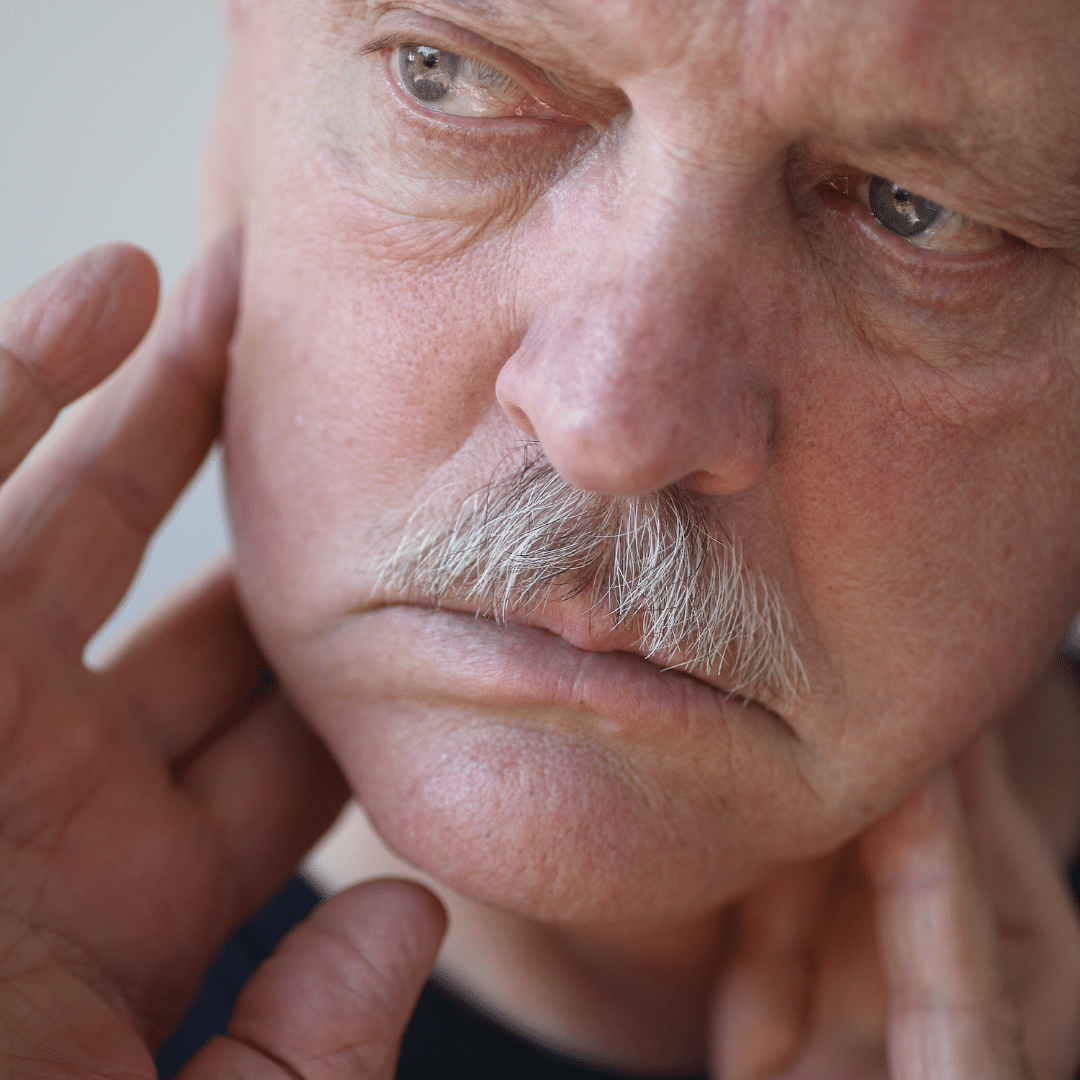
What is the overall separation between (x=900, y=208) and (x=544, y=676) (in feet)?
1.47

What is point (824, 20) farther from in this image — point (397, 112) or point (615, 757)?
point (615, 757)

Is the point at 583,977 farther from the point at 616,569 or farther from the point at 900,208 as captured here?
the point at 900,208

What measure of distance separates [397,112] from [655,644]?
0.46 meters

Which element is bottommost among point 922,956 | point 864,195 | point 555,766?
point 922,956

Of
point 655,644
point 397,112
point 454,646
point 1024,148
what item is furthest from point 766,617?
point 397,112

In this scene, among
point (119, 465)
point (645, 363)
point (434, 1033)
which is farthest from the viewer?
point (434, 1033)

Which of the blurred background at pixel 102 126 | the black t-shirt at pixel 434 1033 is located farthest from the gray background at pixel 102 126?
the black t-shirt at pixel 434 1033

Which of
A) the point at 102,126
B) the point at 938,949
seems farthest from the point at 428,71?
the point at 102,126

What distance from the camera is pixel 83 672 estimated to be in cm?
103

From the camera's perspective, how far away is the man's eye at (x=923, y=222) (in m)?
0.82

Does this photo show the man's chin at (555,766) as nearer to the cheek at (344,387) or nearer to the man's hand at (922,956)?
the cheek at (344,387)

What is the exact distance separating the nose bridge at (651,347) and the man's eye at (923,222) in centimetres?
13

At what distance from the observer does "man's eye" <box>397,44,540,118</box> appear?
0.83 metres

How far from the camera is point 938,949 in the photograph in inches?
44.7
